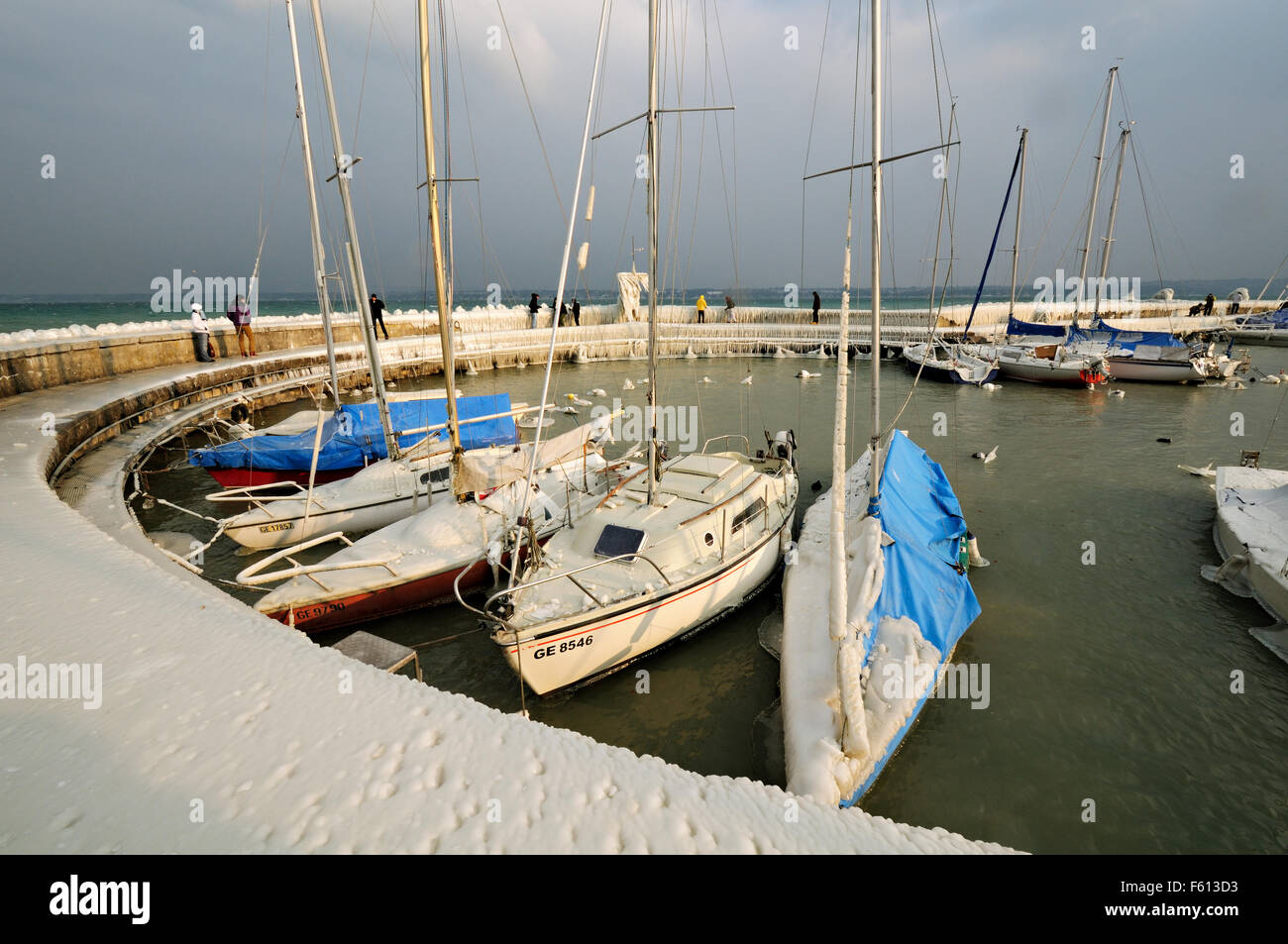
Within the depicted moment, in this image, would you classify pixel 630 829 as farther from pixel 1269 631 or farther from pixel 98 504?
pixel 98 504

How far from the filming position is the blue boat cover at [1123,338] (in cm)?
3020

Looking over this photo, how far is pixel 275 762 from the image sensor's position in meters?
3.72

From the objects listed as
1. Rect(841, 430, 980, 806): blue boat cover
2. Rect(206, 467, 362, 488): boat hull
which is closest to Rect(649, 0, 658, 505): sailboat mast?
Rect(841, 430, 980, 806): blue boat cover

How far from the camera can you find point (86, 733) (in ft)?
13.1

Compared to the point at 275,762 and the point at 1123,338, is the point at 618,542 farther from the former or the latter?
the point at 1123,338

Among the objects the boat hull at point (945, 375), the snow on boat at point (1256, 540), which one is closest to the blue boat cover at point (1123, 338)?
the boat hull at point (945, 375)

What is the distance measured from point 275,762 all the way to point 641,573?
5.23 m

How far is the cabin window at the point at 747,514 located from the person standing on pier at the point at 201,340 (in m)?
→ 25.8

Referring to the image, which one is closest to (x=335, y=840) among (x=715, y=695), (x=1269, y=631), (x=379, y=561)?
(x=715, y=695)

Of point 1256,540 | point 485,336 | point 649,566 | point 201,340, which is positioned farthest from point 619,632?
point 485,336

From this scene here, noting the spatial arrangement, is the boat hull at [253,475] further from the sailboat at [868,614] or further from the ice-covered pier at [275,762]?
the sailboat at [868,614]

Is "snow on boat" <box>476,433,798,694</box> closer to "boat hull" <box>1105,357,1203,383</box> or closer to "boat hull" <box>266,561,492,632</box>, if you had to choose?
"boat hull" <box>266,561,492,632</box>

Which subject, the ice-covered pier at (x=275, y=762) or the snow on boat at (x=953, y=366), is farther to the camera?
the snow on boat at (x=953, y=366)
